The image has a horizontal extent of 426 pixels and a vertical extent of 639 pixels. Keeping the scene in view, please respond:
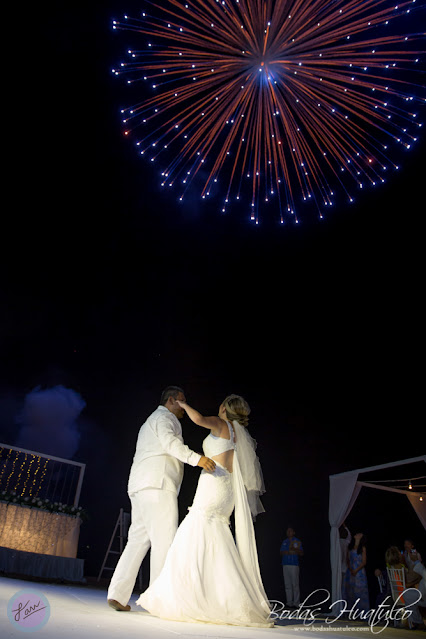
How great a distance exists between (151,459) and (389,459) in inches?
318

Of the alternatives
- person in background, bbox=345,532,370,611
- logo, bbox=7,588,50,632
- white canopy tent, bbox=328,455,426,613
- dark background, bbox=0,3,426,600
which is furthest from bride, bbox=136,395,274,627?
dark background, bbox=0,3,426,600

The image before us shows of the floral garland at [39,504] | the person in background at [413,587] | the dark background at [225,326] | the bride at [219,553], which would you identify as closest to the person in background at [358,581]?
the person in background at [413,587]

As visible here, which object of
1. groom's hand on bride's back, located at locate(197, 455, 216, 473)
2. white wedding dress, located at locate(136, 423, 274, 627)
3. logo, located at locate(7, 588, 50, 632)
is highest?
groom's hand on bride's back, located at locate(197, 455, 216, 473)

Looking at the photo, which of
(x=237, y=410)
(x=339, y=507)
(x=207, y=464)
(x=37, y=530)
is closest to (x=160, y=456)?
(x=207, y=464)

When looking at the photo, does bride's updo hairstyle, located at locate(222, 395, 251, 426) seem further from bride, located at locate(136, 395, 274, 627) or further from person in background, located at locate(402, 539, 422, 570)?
person in background, located at locate(402, 539, 422, 570)

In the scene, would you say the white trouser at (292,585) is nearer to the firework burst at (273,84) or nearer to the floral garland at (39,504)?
the floral garland at (39,504)

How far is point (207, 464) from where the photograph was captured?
348 cm

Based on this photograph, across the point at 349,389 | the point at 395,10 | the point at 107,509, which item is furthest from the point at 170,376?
the point at 395,10

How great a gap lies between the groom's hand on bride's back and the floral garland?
6111 mm

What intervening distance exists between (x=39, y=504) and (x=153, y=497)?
5777 mm

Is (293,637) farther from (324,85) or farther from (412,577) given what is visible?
(324,85)

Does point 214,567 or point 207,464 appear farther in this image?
point 207,464

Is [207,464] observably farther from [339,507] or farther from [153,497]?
[339,507]

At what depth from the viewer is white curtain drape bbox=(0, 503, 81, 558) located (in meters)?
8.12
